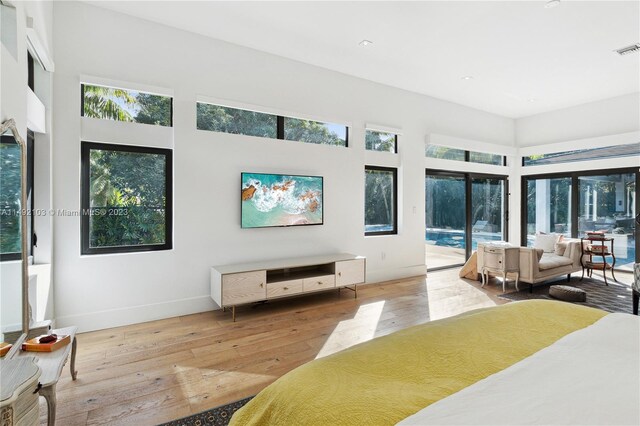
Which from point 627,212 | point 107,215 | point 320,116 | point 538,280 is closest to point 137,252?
point 107,215

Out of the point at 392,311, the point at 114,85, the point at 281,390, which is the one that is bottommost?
the point at 392,311

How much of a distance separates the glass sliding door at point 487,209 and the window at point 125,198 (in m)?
5.45

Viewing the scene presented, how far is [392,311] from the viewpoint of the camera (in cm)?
366

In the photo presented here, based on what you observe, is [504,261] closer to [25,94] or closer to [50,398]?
[50,398]

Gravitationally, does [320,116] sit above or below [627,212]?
above

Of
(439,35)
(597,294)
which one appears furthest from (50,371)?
(597,294)

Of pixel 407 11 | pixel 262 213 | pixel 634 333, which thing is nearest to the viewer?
pixel 634 333

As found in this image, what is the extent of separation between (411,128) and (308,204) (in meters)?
2.41

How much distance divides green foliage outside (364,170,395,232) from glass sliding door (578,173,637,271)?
3.87 meters

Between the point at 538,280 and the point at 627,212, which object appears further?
the point at 627,212

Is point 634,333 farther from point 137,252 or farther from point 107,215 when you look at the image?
point 107,215

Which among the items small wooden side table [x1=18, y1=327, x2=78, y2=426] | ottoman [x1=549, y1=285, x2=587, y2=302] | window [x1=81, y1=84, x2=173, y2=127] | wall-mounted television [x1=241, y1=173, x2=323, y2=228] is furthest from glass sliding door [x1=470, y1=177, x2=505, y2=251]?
small wooden side table [x1=18, y1=327, x2=78, y2=426]

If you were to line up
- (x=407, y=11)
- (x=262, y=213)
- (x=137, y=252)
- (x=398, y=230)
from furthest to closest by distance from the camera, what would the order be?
(x=398, y=230) < (x=262, y=213) < (x=137, y=252) < (x=407, y=11)

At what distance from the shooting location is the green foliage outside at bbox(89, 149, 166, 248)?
3156mm
